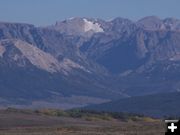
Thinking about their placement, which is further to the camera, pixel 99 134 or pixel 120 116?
pixel 120 116

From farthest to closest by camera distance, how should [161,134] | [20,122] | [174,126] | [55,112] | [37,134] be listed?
[55,112] < [20,122] < [37,134] < [161,134] < [174,126]

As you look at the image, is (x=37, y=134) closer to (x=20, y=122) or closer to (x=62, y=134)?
(x=62, y=134)

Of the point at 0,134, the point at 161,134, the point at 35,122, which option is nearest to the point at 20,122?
the point at 35,122

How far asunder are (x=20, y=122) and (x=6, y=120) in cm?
419

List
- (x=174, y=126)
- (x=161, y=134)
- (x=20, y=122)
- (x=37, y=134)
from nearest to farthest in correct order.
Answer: (x=174, y=126), (x=161, y=134), (x=37, y=134), (x=20, y=122)

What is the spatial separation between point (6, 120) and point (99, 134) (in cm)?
4168

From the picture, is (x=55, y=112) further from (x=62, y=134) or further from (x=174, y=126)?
(x=174, y=126)

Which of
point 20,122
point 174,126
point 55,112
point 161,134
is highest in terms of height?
point 55,112

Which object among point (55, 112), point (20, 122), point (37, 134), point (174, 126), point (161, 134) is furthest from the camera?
point (55, 112)

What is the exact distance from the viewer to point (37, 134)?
2697 inches

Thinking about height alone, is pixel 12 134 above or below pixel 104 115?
below

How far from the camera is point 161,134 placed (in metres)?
64.2

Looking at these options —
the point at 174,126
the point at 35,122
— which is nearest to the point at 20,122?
the point at 35,122

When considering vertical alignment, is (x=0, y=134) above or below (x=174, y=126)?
above
